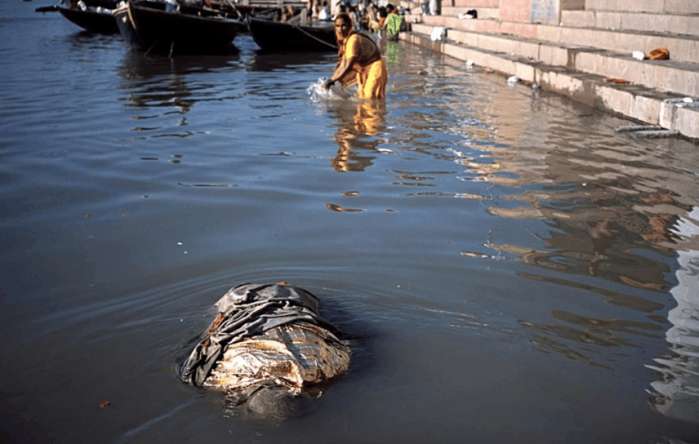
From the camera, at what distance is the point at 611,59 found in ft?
30.9

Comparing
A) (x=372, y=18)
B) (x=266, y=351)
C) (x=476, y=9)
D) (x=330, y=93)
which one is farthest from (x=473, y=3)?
(x=266, y=351)

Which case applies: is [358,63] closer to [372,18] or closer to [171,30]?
[171,30]

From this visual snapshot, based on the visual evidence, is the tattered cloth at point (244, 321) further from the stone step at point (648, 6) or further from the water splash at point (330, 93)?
the stone step at point (648, 6)

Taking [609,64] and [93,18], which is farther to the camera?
[93,18]

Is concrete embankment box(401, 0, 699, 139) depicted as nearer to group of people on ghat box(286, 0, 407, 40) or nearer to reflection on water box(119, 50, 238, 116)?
reflection on water box(119, 50, 238, 116)

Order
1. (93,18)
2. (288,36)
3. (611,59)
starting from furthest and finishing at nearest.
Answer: (93,18) → (288,36) → (611,59)

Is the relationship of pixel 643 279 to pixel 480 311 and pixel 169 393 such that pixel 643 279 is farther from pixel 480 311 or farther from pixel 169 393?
pixel 169 393

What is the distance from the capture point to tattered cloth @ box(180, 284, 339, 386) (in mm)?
2943

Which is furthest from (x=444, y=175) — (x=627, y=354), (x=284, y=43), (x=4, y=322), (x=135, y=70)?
(x=284, y=43)

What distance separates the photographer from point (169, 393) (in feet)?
9.80

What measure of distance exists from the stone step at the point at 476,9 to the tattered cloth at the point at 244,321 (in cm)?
1511

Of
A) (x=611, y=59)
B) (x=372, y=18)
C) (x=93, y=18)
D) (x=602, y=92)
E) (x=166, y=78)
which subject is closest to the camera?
(x=602, y=92)

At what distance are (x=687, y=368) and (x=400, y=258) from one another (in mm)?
1743

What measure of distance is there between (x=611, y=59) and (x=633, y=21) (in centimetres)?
167
